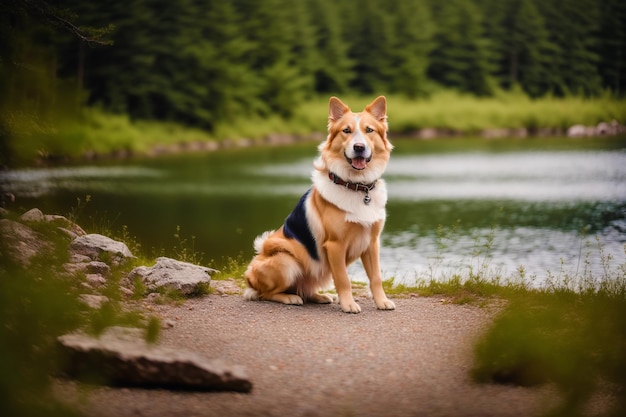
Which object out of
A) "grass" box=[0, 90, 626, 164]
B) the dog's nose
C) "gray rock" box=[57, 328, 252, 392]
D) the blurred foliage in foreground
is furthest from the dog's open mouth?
"grass" box=[0, 90, 626, 164]

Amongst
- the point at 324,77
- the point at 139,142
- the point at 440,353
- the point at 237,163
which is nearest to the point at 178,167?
the point at 237,163

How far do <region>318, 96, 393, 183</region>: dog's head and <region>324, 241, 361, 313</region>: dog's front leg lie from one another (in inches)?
30.4

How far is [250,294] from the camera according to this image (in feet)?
24.0

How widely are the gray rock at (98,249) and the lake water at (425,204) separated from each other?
1.46 m

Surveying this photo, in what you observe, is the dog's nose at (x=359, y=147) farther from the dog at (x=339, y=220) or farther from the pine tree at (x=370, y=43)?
the pine tree at (x=370, y=43)

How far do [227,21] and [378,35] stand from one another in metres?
16.7

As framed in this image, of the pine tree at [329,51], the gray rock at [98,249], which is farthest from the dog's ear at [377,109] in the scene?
the pine tree at [329,51]

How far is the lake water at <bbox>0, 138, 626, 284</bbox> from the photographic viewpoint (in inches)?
465

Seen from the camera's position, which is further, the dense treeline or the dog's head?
the dense treeline

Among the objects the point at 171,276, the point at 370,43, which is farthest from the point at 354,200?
the point at 370,43

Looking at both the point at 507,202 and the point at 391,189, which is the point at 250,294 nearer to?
the point at 507,202

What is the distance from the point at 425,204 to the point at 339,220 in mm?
12675

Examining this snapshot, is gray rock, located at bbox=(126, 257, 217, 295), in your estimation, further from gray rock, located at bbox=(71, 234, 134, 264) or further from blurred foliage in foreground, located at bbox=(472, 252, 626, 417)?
blurred foliage in foreground, located at bbox=(472, 252, 626, 417)

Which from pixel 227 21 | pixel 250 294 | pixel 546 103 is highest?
pixel 227 21
